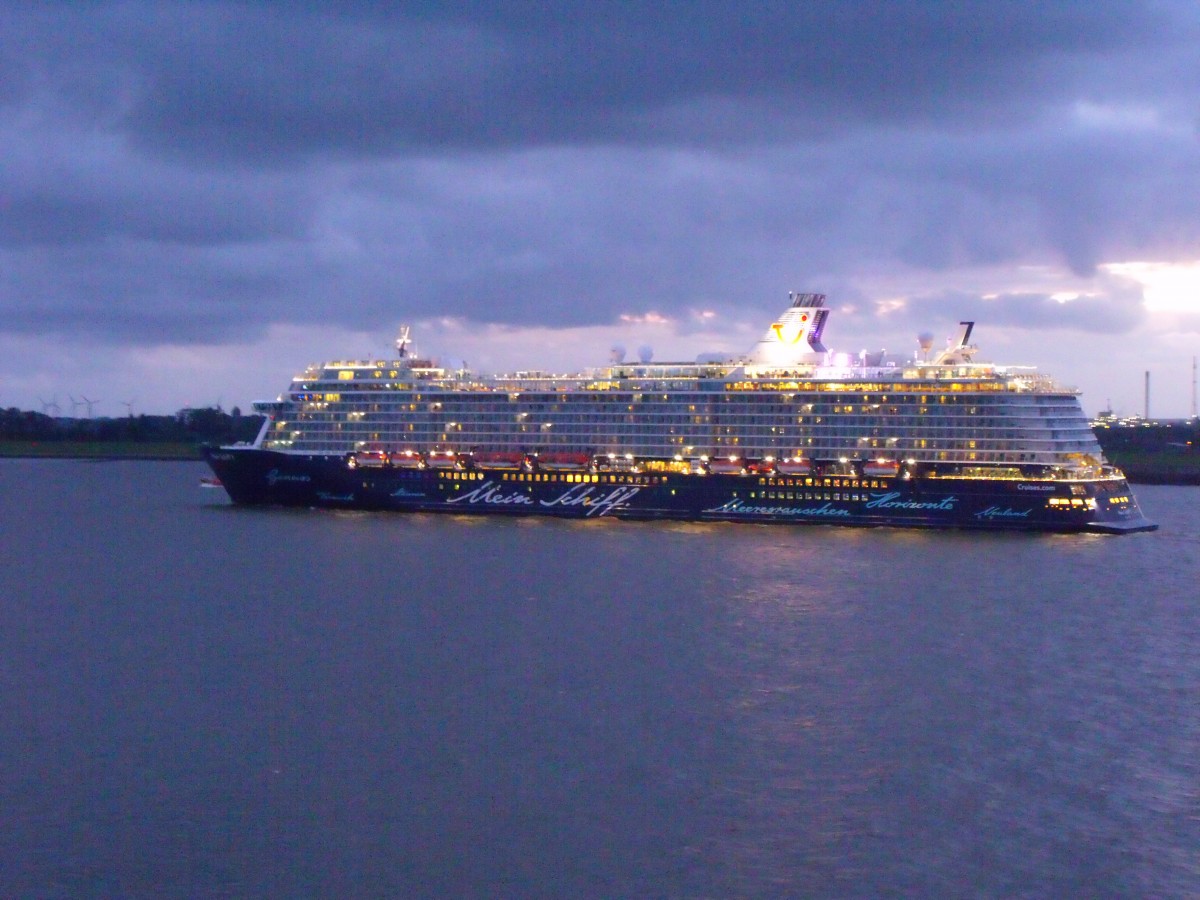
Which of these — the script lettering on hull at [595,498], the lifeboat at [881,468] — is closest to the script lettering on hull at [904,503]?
the lifeboat at [881,468]

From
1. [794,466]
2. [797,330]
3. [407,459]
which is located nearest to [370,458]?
[407,459]

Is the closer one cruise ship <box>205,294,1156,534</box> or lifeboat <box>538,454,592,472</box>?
cruise ship <box>205,294,1156,534</box>

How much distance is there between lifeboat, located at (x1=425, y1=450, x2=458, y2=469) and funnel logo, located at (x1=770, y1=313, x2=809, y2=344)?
49.5 ft

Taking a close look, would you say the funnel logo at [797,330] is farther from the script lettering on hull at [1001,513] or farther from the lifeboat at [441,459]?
the lifeboat at [441,459]

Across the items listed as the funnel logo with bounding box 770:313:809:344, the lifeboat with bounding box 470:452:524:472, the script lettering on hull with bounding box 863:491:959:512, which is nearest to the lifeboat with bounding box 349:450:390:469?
the lifeboat with bounding box 470:452:524:472

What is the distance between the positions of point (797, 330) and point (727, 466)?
8.04 m

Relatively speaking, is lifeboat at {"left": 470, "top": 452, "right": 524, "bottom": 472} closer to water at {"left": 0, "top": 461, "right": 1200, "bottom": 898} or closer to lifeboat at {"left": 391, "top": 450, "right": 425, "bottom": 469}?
lifeboat at {"left": 391, "top": 450, "right": 425, "bottom": 469}

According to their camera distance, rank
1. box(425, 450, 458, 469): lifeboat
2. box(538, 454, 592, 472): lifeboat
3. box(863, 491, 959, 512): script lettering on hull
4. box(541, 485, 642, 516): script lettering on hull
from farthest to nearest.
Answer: box(425, 450, 458, 469): lifeboat, box(538, 454, 592, 472): lifeboat, box(541, 485, 642, 516): script lettering on hull, box(863, 491, 959, 512): script lettering on hull

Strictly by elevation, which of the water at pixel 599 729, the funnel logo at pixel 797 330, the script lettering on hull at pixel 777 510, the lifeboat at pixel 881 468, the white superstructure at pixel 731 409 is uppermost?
the funnel logo at pixel 797 330

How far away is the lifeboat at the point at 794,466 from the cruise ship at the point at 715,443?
0.05 metres

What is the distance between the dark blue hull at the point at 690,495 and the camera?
158 ft

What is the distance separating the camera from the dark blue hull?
48094 millimetres

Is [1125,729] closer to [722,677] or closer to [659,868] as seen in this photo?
[722,677]

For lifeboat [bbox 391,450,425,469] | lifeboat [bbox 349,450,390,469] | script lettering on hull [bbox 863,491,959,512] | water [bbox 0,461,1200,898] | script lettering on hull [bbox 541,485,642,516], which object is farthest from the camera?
lifeboat [bbox 349,450,390,469]
